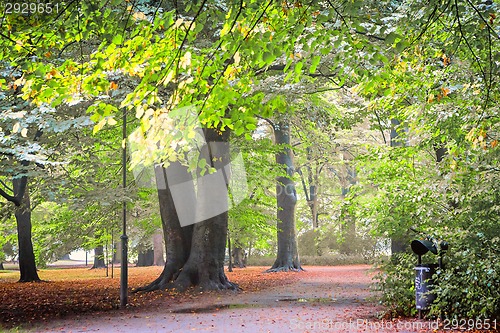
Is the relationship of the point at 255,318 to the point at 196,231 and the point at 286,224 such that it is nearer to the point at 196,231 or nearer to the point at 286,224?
the point at 196,231

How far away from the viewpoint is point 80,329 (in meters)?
10.6

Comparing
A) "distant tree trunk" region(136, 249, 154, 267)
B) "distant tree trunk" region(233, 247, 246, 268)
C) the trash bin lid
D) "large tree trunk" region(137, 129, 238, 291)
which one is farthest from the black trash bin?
"distant tree trunk" region(136, 249, 154, 267)

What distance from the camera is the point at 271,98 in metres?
9.19

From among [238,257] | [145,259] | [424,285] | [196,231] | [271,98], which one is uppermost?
[271,98]

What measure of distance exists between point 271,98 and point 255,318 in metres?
4.89

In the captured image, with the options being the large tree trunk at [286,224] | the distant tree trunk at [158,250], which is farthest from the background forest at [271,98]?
the distant tree trunk at [158,250]

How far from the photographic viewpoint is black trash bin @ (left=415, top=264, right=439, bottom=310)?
9898mm

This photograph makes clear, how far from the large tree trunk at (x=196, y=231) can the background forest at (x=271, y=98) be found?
1131mm

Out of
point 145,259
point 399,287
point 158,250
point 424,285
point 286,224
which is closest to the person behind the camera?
point 424,285

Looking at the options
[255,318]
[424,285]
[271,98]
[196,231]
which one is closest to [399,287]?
[424,285]

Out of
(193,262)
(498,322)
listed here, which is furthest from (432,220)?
(193,262)

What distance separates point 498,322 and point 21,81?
7344 mm

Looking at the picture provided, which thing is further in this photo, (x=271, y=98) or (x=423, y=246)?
(x=423, y=246)

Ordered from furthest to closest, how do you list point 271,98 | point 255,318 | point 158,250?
1. point 158,250
2. point 255,318
3. point 271,98
